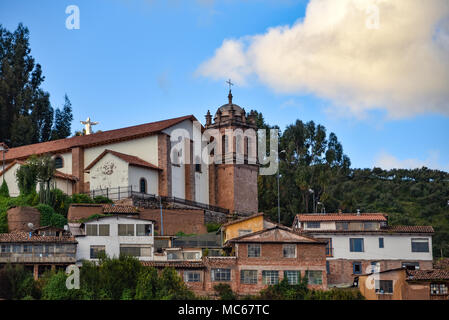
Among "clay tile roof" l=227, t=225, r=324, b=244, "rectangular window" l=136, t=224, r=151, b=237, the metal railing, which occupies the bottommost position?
"clay tile roof" l=227, t=225, r=324, b=244

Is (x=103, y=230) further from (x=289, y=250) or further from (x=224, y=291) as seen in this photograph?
(x=289, y=250)

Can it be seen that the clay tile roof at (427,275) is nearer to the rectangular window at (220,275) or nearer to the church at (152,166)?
the rectangular window at (220,275)

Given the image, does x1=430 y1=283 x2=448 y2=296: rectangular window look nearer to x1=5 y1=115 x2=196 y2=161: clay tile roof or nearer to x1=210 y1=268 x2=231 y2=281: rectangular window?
x1=210 y1=268 x2=231 y2=281: rectangular window

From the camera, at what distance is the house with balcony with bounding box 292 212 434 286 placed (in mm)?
62438

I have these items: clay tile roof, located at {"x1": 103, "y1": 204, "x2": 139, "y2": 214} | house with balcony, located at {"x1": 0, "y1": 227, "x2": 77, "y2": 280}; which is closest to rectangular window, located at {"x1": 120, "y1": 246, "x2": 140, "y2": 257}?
house with balcony, located at {"x1": 0, "y1": 227, "x2": 77, "y2": 280}

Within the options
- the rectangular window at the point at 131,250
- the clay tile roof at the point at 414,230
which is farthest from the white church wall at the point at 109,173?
the clay tile roof at the point at 414,230

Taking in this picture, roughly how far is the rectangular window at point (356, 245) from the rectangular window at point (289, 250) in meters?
6.26

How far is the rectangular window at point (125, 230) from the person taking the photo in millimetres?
62125

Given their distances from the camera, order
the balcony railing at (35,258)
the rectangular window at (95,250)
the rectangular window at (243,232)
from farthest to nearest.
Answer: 1. the rectangular window at (243,232)
2. the rectangular window at (95,250)
3. the balcony railing at (35,258)

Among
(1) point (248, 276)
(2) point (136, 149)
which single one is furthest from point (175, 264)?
(2) point (136, 149)

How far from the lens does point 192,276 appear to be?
5756 centimetres

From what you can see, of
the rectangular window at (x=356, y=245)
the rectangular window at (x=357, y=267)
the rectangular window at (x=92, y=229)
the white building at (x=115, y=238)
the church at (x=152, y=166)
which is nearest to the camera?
the white building at (x=115, y=238)

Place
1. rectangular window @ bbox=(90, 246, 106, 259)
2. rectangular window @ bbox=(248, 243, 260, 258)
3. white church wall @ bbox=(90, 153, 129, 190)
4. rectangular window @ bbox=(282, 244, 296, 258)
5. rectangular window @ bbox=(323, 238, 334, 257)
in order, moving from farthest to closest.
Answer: white church wall @ bbox=(90, 153, 129, 190) < rectangular window @ bbox=(323, 238, 334, 257) < rectangular window @ bbox=(90, 246, 106, 259) < rectangular window @ bbox=(282, 244, 296, 258) < rectangular window @ bbox=(248, 243, 260, 258)
